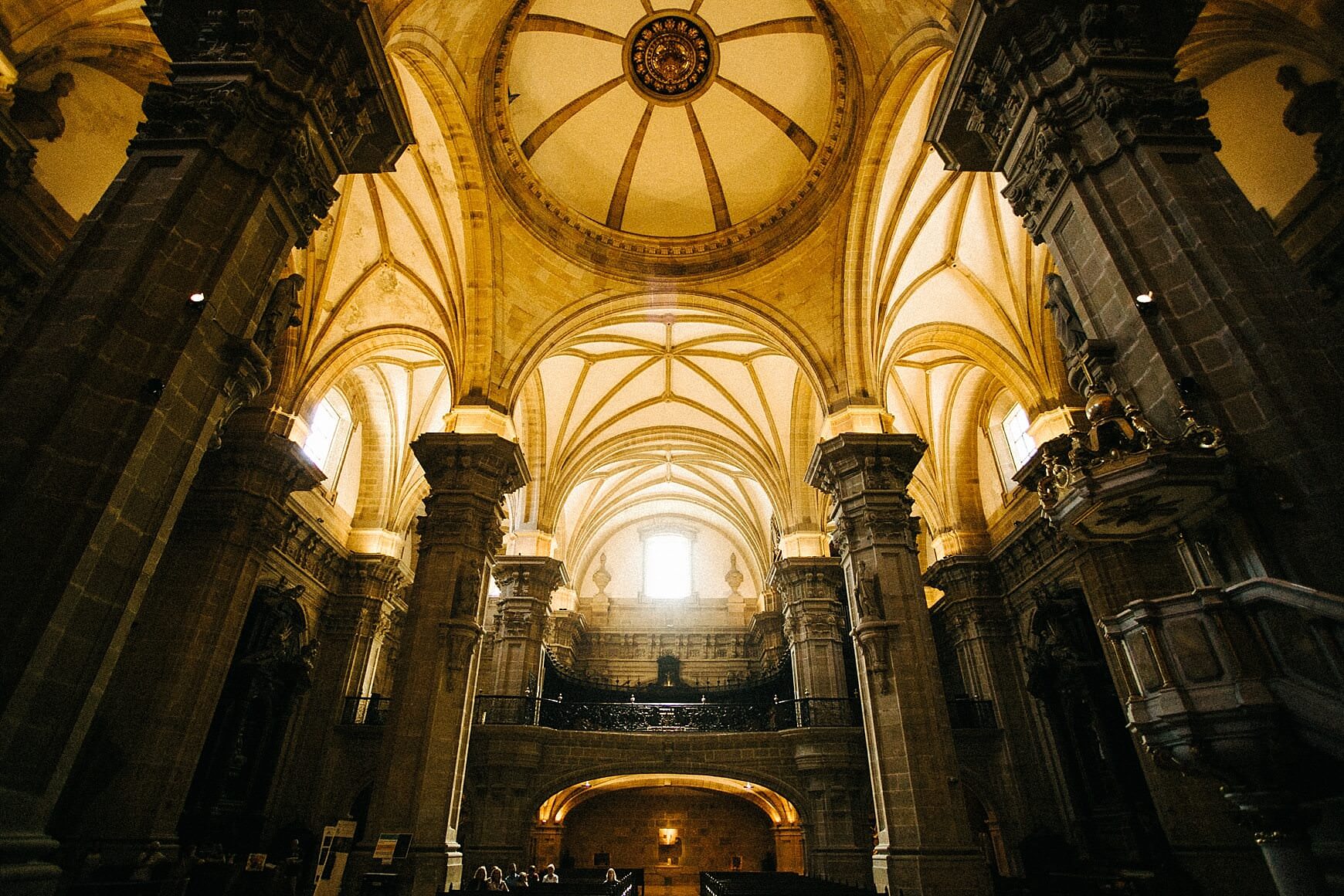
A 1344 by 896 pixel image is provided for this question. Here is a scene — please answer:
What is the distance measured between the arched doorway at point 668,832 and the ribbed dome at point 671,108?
1738 cm

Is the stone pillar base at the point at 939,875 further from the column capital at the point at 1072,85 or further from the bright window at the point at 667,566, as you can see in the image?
the bright window at the point at 667,566

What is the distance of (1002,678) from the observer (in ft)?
53.6

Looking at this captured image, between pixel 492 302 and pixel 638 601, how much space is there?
59.2ft

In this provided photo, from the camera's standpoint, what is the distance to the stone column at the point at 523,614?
57.3 feet

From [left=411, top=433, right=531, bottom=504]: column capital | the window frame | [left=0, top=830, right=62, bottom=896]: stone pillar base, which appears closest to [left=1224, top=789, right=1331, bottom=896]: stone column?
[left=0, top=830, right=62, bottom=896]: stone pillar base

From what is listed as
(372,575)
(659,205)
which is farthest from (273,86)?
(372,575)

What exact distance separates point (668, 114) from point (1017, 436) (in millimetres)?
11387

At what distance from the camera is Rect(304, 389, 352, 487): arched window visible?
1653cm

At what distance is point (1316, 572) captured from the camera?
155 inches

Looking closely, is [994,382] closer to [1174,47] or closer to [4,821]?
[1174,47]

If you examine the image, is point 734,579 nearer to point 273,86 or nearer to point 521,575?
point 521,575

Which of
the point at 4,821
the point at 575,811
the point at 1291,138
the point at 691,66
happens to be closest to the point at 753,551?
the point at 575,811

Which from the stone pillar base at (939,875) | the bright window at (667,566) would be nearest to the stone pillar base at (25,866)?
the stone pillar base at (939,875)

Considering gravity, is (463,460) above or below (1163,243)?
above
